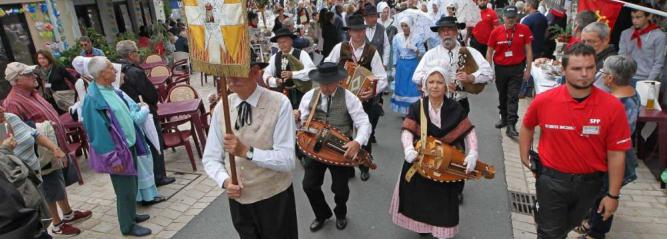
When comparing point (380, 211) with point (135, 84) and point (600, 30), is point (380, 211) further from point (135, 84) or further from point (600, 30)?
point (135, 84)

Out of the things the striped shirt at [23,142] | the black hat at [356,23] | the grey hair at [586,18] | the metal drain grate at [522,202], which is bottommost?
the metal drain grate at [522,202]

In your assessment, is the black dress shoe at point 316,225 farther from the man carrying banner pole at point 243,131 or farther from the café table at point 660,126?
the café table at point 660,126

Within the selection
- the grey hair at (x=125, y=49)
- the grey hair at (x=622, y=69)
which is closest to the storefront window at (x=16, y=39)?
the grey hair at (x=125, y=49)

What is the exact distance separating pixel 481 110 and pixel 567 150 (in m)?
5.38

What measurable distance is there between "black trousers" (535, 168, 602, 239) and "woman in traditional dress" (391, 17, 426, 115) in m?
4.34

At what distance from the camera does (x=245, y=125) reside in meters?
2.81

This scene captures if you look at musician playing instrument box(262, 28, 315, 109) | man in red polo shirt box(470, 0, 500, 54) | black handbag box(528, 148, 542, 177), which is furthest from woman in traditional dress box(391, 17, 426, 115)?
black handbag box(528, 148, 542, 177)

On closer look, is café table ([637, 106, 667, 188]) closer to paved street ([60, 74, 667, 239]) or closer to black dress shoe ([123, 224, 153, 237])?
paved street ([60, 74, 667, 239])

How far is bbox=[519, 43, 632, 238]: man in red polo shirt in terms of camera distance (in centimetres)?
278

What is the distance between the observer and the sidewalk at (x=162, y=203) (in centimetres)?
473

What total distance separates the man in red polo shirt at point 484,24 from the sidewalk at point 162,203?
22.7 ft

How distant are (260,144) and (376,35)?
553 cm

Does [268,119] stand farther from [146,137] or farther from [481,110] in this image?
[481,110]

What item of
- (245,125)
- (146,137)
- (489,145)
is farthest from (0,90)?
(489,145)
